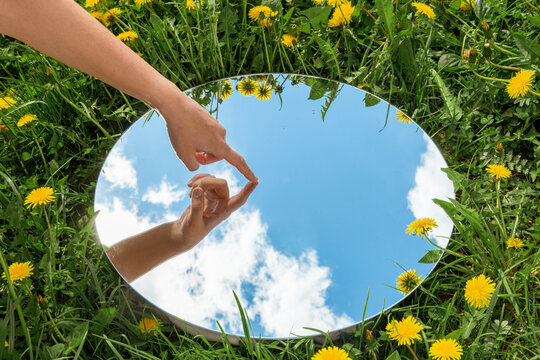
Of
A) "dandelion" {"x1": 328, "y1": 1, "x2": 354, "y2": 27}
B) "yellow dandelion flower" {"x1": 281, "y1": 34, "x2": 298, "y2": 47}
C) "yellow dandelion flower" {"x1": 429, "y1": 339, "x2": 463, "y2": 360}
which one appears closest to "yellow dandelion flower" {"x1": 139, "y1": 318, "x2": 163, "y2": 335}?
"yellow dandelion flower" {"x1": 429, "y1": 339, "x2": 463, "y2": 360}

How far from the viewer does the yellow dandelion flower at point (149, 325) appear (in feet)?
4.69

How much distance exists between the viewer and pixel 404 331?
1.30 meters

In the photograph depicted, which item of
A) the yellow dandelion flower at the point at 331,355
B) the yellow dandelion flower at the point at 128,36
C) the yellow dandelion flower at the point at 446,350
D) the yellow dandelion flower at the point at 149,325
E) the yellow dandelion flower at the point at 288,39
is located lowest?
the yellow dandelion flower at the point at 331,355

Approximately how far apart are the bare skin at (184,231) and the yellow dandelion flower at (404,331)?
2.07ft

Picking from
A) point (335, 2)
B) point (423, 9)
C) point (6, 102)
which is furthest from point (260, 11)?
point (6, 102)

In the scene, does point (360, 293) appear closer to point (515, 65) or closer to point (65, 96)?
point (515, 65)

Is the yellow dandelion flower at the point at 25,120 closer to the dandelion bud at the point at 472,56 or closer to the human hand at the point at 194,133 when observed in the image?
the human hand at the point at 194,133

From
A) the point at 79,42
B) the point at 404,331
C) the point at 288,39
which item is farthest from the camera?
the point at 288,39

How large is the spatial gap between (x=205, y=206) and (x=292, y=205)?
290 millimetres

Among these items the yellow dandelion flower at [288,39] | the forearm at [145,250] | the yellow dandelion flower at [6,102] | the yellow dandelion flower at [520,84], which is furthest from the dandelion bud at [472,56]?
Result: the yellow dandelion flower at [6,102]

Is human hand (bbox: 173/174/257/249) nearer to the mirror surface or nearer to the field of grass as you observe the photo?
the mirror surface

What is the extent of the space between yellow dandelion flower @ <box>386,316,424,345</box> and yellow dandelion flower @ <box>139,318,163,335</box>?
66 centimetres

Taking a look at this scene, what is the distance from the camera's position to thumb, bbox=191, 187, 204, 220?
162 cm

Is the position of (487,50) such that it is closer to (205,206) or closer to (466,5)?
(466,5)
